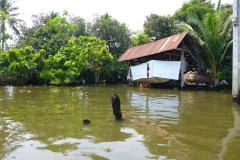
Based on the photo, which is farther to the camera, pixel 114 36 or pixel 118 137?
pixel 114 36

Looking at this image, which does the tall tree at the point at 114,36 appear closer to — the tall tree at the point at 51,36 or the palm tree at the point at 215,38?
the tall tree at the point at 51,36

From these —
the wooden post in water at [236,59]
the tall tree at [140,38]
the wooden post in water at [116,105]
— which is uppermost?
the tall tree at [140,38]

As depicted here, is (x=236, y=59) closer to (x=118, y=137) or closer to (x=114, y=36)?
(x=118, y=137)

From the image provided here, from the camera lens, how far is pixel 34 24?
30.3m

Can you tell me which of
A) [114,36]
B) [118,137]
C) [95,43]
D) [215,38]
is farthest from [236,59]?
[114,36]

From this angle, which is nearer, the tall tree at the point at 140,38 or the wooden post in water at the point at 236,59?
the wooden post in water at the point at 236,59

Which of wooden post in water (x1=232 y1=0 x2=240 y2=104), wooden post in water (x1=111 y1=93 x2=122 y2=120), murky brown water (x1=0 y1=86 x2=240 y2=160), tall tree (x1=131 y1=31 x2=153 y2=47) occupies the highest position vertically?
tall tree (x1=131 y1=31 x2=153 y2=47)

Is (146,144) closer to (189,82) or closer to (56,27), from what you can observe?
(189,82)

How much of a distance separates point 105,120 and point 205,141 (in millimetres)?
2067

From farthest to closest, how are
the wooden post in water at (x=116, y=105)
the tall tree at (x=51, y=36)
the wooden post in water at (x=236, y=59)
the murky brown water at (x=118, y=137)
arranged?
the tall tree at (x=51, y=36)
the wooden post in water at (x=236, y=59)
the wooden post in water at (x=116, y=105)
the murky brown water at (x=118, y=137)

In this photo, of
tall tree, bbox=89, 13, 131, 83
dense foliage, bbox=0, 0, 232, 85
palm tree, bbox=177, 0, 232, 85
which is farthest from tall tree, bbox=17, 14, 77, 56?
palm tree, bbox=177, 0, 232, 85

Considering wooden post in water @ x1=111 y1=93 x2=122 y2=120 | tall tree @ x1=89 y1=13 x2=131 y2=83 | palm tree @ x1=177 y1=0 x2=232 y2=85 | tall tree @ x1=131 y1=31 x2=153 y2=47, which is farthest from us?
tall tree @ x1=89 y1=13 x2=131 y2=83

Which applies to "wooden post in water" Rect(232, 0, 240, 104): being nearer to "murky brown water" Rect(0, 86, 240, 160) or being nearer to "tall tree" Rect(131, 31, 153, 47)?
"murky brown water" Rect(0, 86, 240, 160)

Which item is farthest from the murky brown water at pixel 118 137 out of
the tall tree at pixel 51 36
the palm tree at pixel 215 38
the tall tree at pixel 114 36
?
the tall tree at pixel 114 36
